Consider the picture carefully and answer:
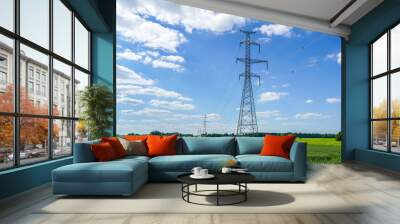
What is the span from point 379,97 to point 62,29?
24.0 feet

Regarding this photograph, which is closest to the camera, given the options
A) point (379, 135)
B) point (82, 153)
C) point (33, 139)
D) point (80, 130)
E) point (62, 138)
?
point (82, 153)

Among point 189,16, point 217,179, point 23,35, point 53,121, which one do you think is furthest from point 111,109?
point 189,16

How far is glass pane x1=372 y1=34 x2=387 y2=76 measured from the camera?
8133 mm

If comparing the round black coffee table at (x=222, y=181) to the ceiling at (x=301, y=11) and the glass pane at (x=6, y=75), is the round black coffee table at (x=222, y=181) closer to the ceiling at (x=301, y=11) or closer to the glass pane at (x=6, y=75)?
the glass pane at (x=6, y=75)

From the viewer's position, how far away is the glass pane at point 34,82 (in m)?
5.02

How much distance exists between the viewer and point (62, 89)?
21.4ft

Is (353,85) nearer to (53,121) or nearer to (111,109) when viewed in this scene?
(111,109)

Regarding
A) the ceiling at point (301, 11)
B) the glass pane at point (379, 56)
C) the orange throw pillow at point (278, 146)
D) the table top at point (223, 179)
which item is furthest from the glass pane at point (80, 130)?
the glass pane at point (379, 56)

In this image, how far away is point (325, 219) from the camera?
3.41 metres

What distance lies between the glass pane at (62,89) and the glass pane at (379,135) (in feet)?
22.9

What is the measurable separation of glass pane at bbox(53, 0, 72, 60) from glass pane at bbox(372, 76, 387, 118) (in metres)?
7.02

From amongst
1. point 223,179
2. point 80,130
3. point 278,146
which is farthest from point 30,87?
point 278,146

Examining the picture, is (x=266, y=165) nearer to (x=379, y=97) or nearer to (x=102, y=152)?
(x=102, y=152)

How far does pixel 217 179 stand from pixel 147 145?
7.89 ft
